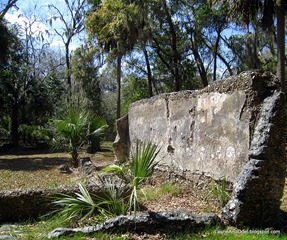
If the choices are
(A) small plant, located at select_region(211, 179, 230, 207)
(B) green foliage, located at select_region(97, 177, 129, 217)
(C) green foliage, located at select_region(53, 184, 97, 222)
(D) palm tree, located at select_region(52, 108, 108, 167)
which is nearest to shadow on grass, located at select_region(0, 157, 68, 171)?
(D) palm tree, located at select_region(52, 108, 108, 167)

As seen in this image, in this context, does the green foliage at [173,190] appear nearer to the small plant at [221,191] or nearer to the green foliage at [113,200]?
the small plant at [221,191]

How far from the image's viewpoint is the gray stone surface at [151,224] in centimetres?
431

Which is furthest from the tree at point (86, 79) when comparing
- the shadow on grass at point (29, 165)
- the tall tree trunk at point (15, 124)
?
the shadow on grass at point (29, 165)

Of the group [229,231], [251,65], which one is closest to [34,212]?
[229,231]

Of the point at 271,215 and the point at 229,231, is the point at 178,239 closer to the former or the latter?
the point at 229,231

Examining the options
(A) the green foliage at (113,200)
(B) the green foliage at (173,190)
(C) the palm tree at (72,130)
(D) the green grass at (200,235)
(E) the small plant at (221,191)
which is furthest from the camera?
(C) the palm tree at (72,130)

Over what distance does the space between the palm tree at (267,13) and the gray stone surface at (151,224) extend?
668cm

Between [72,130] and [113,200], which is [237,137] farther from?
[72,130]

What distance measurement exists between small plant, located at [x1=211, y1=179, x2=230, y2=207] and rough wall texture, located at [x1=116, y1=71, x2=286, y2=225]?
13 cm

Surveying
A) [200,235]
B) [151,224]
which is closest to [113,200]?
[151,224]

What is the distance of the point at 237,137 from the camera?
546 cm

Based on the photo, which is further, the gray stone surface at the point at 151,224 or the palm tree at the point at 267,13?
the palm tree at the point at 267,13

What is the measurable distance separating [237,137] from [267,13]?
7.09 m

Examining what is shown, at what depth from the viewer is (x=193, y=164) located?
675cm
